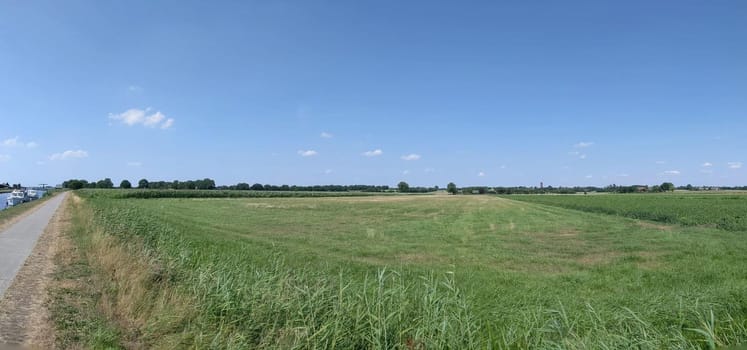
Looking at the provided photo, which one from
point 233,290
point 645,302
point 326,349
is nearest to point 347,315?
point 326,349

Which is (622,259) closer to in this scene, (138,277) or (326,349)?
(326,349)

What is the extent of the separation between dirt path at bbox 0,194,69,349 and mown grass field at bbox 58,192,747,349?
94 centimetres

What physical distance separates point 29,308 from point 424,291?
22.5 ft

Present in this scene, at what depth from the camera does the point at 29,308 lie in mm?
7363

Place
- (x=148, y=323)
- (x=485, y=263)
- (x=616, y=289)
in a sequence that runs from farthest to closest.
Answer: (x=485, y=263)
(x=616, y=289)
(x=148, y=323)

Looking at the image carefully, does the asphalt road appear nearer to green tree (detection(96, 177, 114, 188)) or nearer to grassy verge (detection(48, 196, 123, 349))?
grassy verge (detection(48, 196, 123, 349))

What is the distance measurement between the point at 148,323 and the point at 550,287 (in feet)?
31.2

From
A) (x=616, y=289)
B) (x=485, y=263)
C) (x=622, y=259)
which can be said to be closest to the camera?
(x=616, y=289)

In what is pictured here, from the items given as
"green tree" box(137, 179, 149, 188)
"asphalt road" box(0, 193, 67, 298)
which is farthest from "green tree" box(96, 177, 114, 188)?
"asphalt road" box(0, 193, 67, 298)

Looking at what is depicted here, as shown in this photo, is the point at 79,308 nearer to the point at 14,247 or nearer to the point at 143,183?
the point at 14,247

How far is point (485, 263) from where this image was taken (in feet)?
48.6

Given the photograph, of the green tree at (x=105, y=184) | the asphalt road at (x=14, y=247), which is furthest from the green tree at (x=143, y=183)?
the asphalt road at (x=14, y=247)

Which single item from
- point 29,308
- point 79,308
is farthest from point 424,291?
point 29,308

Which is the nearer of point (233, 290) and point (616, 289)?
point (233, 290)
